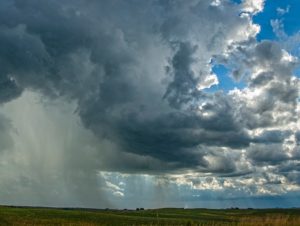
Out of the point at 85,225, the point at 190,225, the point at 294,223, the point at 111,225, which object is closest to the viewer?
the point at 294,223

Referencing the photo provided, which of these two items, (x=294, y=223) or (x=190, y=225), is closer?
(x=294, y=223)

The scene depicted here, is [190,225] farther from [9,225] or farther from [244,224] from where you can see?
[9,225]

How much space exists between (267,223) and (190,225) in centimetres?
2190

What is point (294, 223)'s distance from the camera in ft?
130

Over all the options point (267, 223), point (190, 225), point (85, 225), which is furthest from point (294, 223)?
point (85, 225)

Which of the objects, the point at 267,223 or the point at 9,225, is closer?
the point at 267,223

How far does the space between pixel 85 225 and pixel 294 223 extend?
40.8m

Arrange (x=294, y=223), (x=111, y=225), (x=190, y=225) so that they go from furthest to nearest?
(x=111, y=225) < (x=190, y=225) < (x=294, y=223)

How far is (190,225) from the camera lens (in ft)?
200

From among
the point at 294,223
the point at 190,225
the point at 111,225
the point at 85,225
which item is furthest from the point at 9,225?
the point at 294,223

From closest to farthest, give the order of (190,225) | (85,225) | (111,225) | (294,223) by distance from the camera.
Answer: (294,223)
(190,225)
(85,225)
(111,225)

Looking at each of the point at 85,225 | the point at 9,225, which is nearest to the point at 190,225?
the point at 85,225

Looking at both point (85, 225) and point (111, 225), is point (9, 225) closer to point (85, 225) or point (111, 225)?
point (85, 225)

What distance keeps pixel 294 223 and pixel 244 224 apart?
454cm
